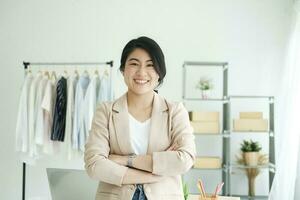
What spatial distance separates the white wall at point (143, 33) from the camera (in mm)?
3834

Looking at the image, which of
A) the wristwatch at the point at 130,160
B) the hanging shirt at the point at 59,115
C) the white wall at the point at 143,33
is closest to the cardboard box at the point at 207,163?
the white wall at the point at 143,33

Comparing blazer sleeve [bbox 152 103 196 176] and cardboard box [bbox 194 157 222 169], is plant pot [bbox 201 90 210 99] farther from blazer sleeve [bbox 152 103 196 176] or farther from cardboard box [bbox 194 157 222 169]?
blazer sleeve [bbox 152 103 196 176]

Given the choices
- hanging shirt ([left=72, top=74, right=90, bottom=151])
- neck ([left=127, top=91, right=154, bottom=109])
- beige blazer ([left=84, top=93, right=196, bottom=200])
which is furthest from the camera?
hanging shirt ([left=72, top=74, right=90, bottom=151])

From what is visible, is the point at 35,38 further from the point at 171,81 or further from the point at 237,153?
the point at 237,153

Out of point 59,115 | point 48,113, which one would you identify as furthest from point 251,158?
point 48,113

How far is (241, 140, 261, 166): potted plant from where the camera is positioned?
134 inches

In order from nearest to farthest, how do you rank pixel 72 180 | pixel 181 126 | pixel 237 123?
pixel 181 126
pixel 72 180
pixel 237 123

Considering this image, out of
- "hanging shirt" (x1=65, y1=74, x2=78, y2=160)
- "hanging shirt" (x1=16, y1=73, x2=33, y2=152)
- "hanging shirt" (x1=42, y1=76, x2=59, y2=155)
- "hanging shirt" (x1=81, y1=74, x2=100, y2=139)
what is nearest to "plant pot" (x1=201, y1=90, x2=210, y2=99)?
"hanging shirt" (x1=81, y1=74, x2=100, y2=139)

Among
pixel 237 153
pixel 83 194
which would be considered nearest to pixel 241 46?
pixel 237 153

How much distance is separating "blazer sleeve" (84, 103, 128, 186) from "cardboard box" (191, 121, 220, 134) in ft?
7.04

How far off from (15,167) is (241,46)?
3.00m

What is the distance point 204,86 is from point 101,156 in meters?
2.47

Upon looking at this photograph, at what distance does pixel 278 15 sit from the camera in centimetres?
384

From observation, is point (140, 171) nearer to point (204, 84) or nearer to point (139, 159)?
point (139, 159)
